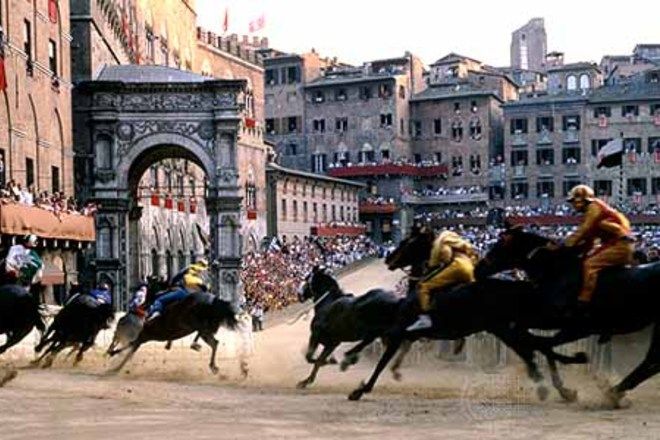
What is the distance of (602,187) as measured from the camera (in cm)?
9250

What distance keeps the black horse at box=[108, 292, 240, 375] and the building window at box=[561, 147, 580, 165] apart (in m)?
73.9

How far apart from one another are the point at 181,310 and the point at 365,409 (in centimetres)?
835

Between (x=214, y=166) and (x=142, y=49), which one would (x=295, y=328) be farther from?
(x=142, y=49)

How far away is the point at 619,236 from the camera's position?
1551 cm

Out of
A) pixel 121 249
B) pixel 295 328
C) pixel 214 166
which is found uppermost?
pixel 214 166

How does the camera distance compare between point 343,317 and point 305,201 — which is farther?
point 305,201

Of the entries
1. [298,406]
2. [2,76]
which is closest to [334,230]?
[2,76]

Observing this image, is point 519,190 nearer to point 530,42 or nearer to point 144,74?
point 144,74

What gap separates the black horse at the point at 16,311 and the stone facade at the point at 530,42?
140 metres

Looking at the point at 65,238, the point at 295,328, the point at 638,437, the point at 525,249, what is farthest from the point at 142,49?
the point at 638,437

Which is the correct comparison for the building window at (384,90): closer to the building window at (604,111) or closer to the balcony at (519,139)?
the balcony at (519,139)

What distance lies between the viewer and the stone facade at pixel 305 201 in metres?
83.5

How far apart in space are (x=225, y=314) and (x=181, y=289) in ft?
4.84

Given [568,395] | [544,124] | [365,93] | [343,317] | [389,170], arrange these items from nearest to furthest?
[568,395] < [343,317] < [544,124] < [389,170] < [365,93]
